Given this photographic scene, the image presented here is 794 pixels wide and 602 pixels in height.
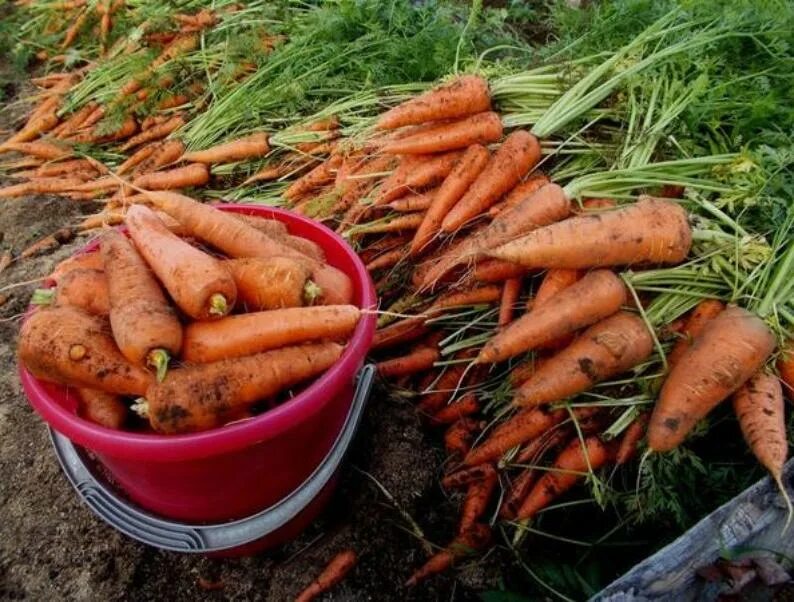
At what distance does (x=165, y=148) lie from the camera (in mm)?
3129

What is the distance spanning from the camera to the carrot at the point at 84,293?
5.01 feet

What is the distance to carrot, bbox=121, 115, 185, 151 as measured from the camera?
3305mm

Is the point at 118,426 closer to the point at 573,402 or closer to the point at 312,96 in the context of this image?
the point at 573,402

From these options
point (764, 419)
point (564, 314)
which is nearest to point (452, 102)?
point (564, 314)

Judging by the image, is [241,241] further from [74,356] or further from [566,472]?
[566,472]

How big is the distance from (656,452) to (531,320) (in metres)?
0.46

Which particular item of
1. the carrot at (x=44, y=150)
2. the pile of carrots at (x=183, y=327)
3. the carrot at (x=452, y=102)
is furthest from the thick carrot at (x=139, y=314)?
the carrot at (x=44, y=150)

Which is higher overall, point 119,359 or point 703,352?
point 119,359

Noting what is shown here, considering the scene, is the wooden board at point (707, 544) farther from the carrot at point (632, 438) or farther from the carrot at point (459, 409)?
the carrot at point (459, 409)

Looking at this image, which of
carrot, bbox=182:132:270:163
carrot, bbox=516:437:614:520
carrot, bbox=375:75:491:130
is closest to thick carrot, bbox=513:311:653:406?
carrot, bbox=516:437:614:520

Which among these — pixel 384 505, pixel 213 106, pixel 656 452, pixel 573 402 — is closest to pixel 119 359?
pixel 384 505

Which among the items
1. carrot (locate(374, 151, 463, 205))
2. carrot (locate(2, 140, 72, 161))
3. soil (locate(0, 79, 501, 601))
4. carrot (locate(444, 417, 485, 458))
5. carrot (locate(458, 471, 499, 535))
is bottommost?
soil (locate(0, 79, 501, 601))

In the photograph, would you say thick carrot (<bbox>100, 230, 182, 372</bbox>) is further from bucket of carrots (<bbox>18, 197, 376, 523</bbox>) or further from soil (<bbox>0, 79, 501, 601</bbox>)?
soil (<bbox>0, 79, 501, 601</bbox>)

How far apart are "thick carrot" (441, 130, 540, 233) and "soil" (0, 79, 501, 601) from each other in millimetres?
652
